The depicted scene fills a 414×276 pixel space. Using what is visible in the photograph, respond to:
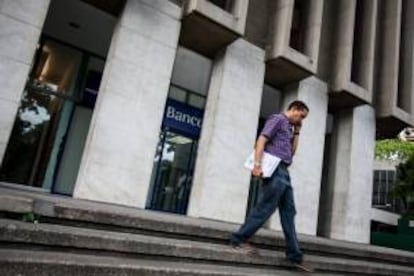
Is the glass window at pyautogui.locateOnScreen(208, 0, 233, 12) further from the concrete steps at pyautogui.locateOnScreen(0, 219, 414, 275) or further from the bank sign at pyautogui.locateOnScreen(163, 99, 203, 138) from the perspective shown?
the concrete steps at pyautogui.locateOnScreen(0, 219, 414, 275)

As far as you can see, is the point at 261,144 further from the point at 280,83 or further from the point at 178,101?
the point at 178,101

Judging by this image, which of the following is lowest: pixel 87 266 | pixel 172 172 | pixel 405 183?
pixel 87 266

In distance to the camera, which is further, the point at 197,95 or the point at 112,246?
the point at 197,95

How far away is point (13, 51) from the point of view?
8.09 metres

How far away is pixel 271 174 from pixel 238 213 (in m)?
5.91

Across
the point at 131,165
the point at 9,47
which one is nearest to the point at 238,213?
the point at 131,165

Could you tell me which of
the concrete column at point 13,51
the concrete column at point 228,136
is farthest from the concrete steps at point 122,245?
the concrete column at point 228,136

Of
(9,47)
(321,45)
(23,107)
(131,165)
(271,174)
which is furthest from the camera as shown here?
(321,45)

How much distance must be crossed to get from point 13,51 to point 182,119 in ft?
23.7

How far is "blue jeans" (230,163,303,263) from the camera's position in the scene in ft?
16.4

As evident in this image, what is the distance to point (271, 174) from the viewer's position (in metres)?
5.09

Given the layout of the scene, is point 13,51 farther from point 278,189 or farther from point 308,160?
point 308,160

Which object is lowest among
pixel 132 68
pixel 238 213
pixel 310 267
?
pixel 310 267

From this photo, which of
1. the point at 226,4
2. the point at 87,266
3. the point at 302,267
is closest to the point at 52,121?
the point at 226,4
